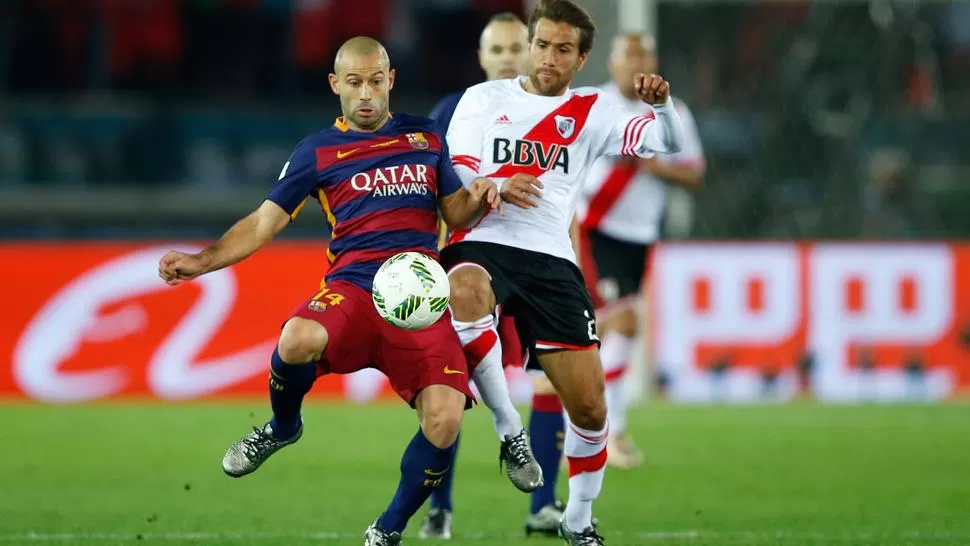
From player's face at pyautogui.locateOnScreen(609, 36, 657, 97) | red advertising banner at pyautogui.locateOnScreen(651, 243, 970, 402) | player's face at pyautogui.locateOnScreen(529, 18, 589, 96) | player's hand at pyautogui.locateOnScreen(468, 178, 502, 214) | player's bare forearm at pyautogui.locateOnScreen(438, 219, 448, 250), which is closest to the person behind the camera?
player's hand at pyautogui.locateOnScreen(468, 178, 502, 214)

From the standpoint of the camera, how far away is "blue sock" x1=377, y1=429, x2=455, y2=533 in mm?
5914

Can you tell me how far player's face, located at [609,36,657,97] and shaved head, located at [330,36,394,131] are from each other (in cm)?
356

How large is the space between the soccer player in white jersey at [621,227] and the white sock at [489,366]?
11.1 feet

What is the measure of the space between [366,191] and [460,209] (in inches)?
14.7

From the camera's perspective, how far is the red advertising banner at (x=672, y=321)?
1340 centimetres

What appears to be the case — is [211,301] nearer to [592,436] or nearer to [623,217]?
[623,217]

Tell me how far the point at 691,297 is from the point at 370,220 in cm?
787

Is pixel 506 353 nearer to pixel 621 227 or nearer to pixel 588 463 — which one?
pixel 588 463

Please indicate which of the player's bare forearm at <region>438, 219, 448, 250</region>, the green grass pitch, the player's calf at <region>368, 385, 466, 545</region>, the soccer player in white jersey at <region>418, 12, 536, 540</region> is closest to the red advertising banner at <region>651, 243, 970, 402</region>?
the green grass pitch

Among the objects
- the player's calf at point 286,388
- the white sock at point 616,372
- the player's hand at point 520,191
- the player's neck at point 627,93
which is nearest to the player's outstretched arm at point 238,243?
the player's calf at point 286,388

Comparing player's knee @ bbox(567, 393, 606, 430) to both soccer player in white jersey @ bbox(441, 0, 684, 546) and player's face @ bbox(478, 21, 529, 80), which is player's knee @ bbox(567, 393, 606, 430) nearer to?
soccer player in white jersey @ bbox(441, 0, 684, 546)

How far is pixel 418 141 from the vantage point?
6.25 metres

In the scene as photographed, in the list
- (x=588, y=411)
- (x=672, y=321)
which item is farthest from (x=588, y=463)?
(x=672, y=321)

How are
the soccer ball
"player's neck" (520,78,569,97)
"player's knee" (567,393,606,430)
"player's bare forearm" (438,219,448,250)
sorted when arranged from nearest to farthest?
1. the soccer ball
2. "player's knee" (567,393,606,430)
3. "player's neck" (520,78,569,97)
4. "player's bare forearm" (438,219,448,250)
